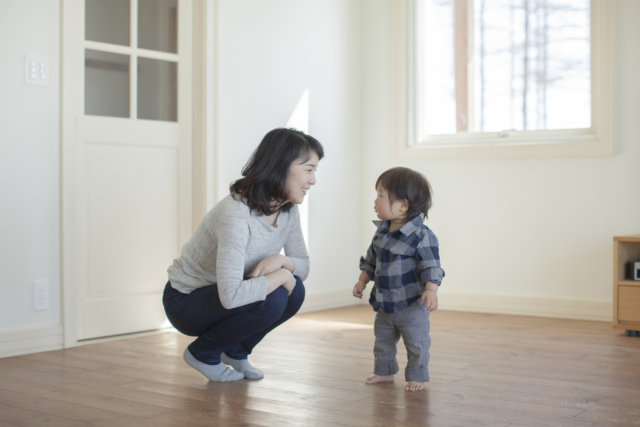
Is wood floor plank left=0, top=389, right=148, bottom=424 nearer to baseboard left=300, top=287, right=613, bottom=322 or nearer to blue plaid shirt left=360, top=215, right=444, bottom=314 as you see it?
blue plaid shirt left=360, top=215, right=444, bottom=314

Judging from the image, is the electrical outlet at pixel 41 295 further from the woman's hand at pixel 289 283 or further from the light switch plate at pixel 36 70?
the woman's hand at pixel 289 283

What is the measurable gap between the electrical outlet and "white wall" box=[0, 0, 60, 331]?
2cm

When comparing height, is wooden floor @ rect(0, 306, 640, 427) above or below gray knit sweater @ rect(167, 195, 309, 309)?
below

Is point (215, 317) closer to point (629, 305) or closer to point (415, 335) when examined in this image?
point (415, 335)

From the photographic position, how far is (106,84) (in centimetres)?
287

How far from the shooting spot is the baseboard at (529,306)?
3322mm

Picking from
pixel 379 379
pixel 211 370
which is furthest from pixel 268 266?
pixel 379 379

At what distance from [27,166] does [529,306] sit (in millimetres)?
2492

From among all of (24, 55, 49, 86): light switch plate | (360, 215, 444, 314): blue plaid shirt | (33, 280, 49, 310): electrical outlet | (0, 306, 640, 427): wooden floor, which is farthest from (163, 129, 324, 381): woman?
(24, 55, 49, 86): light switch plate

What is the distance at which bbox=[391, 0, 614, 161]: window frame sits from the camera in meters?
3.31

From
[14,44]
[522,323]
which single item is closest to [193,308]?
[14,44]

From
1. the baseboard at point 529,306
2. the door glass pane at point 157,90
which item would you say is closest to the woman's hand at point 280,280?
the door glass pane at point 157,90

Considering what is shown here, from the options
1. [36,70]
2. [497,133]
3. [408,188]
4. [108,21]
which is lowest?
[408,188]

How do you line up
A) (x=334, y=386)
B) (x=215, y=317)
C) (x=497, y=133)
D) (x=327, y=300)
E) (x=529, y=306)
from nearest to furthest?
(x=215, y=317)
(x=334, y=386)
(x=529, y=306)
(x=497, y=133)
(x=327, y=300)
